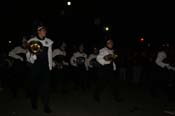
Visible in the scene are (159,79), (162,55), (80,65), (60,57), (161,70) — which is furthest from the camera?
(80,65)

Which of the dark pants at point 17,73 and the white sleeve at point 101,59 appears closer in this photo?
the white sleeve at point 101,59

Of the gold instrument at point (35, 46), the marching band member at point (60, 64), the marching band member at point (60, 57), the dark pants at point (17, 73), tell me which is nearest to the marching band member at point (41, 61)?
the gold instrument at point (35, 46)

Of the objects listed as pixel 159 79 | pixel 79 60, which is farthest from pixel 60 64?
pixel 159 79

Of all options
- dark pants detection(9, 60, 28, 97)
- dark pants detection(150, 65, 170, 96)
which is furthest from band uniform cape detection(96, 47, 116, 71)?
dark pants detection(9, 60, 28, 97)

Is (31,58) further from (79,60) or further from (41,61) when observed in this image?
(79,60)

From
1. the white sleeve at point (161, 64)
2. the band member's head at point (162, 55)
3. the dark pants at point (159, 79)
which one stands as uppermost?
the band member's head at point (162, 55)

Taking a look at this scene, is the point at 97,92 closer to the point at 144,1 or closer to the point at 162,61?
the point at 162,61

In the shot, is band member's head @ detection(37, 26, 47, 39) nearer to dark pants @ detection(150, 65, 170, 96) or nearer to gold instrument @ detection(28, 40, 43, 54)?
gold instrument @ detection(28, 40, 43, 54)

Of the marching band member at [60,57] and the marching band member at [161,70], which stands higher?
the marching band member at [60,57]

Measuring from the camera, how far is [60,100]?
14.3 m

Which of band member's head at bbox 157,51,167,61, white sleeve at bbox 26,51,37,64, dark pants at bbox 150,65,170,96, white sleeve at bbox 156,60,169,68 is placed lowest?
dark pants at bbox 150,65,170,96

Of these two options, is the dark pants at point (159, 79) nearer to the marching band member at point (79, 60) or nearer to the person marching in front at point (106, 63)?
the person marching in front at point (106, 63)

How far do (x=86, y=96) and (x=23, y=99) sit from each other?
2.22 m

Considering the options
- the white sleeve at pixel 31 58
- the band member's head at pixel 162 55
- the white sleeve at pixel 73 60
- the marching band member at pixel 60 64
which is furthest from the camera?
the white sleeve at pixel 73 60
